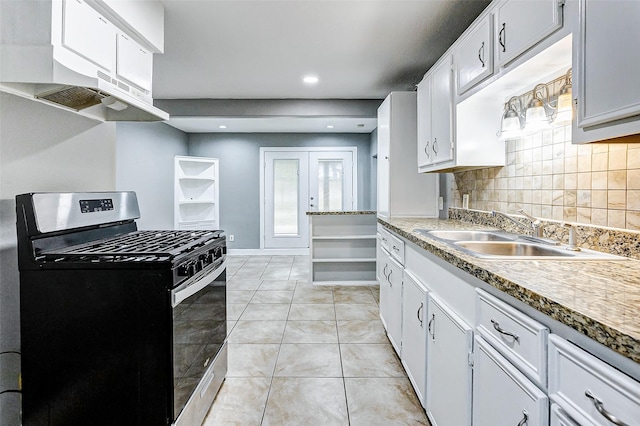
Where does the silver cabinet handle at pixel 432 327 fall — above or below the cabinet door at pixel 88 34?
below

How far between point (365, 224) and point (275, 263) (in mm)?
2136

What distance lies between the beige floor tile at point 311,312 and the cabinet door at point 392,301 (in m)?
0.61

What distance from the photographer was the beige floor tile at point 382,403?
5.87ft

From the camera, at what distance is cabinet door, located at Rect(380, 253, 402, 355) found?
89.1 inches

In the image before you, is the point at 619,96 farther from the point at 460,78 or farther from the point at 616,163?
the point at 460,78

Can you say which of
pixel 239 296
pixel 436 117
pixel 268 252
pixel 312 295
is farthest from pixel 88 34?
pixel 268 252

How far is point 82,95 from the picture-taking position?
5.38ft

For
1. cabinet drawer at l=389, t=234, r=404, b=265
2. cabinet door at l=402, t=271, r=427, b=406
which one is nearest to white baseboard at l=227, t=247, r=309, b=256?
cabinet drawer at l=389, t=234, r=404, b=265

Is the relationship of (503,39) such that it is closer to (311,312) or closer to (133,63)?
(133,63)

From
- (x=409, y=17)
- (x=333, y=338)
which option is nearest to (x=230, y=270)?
(x=333, y=338)

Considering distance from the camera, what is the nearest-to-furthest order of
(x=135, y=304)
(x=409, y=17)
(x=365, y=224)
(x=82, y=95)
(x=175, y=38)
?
(x=135, y=304) → (x=82, y=95) → (x=409, y=17) → (x=175, y=38) → (x=365, y=224)

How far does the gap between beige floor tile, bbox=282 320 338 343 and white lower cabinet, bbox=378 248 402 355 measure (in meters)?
0.46

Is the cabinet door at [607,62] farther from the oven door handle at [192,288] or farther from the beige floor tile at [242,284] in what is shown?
the beige floor tile at [242,284]

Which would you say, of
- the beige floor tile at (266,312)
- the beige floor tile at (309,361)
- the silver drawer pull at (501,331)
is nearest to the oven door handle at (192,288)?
the beige floor tile at (309,361)
